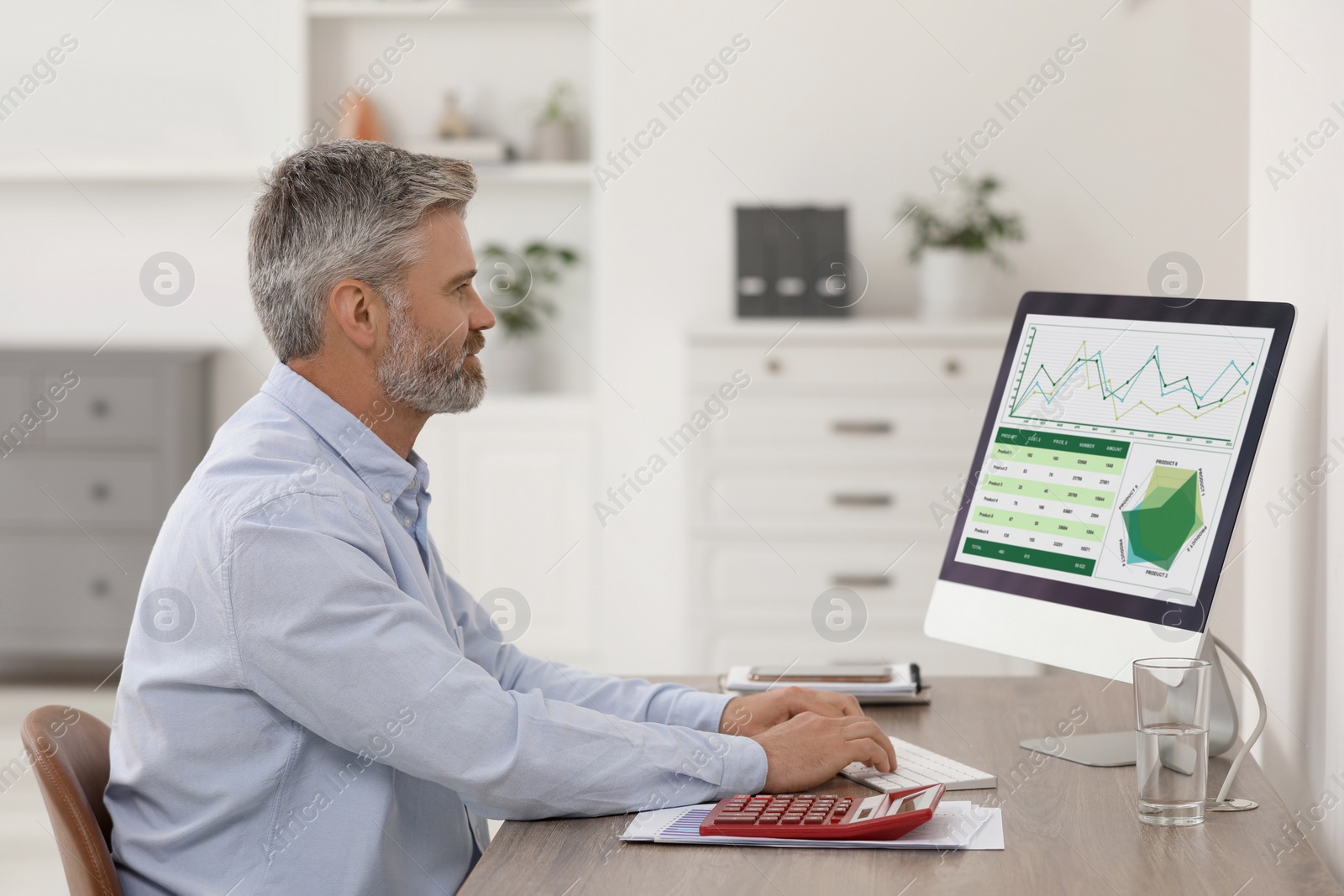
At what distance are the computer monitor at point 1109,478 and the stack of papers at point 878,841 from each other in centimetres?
25

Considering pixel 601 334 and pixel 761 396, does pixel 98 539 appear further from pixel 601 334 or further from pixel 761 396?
pixel 761 396

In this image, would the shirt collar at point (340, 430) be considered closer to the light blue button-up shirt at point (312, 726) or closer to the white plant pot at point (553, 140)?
the light blue button-up shirt at point (312, 726)

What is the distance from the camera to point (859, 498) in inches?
134

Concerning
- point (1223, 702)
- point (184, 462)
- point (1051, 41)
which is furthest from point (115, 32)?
point (1223, 702)

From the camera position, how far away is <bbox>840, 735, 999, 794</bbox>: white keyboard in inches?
49.4

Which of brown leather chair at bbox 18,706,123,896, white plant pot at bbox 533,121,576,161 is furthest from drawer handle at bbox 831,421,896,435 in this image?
brown leather chair at bbox 18,706,123,896

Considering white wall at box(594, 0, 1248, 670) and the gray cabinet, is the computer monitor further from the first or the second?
the gray cabinet

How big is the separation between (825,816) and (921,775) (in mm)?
186

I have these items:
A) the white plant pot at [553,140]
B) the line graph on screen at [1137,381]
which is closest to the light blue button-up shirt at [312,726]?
the line graph on screen at [1137,381]

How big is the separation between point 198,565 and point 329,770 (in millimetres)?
233

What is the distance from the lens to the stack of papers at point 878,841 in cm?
110

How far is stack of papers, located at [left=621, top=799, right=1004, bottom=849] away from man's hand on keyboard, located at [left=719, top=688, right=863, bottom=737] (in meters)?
0.22

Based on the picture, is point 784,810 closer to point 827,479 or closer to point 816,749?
Answer: point 816,749

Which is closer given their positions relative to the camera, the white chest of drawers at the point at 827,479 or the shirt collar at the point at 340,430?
the shirt collar at the point at 340,430
